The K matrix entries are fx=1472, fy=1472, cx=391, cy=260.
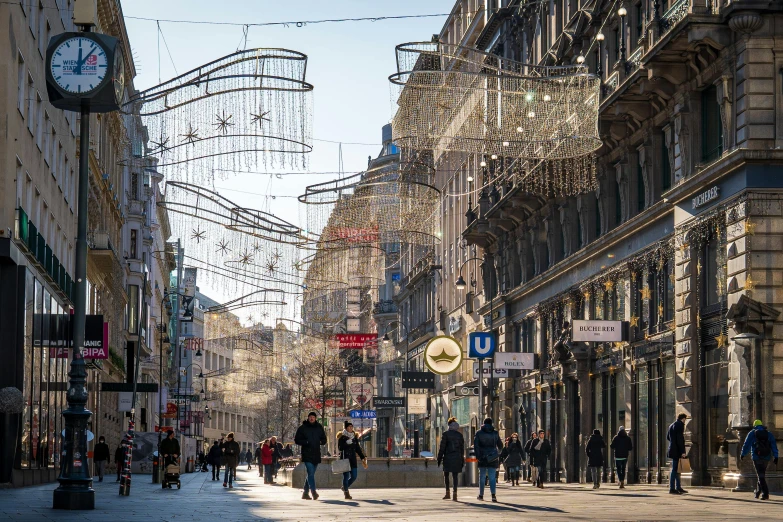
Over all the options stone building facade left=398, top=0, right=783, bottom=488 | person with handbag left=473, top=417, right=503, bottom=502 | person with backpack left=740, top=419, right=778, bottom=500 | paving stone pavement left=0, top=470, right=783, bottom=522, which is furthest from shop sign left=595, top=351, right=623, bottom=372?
person with backpack left=740, top=419, right=778, bottom=500

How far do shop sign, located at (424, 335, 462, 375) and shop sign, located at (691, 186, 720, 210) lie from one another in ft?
21.7

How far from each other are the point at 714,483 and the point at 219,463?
1071 inches

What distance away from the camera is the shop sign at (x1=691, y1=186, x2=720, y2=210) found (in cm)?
3303

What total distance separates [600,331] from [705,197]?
20.3 feet

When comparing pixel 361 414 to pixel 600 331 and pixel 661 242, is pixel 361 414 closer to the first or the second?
pixel 600 331

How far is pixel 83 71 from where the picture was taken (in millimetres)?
23156

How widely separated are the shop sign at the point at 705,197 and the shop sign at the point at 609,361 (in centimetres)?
849

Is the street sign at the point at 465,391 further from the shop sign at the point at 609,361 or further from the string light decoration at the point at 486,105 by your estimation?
the string light decoration at the point at 486,105

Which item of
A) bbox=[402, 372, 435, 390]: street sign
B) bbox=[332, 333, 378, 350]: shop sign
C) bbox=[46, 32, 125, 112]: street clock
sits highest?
bbox=[46, 32, 125, 112]: street clock

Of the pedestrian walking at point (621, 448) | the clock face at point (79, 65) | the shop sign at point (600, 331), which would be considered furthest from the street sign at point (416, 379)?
the clock face at point (79, 65)

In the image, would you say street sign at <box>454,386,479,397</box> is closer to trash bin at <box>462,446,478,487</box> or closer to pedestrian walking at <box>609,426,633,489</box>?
trash bin at <box>462,446,478,487</box>

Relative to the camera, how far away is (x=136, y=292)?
88625 mm

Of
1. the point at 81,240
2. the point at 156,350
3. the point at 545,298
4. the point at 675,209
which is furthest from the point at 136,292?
the point at 81,240

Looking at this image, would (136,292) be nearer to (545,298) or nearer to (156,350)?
(156,350)
